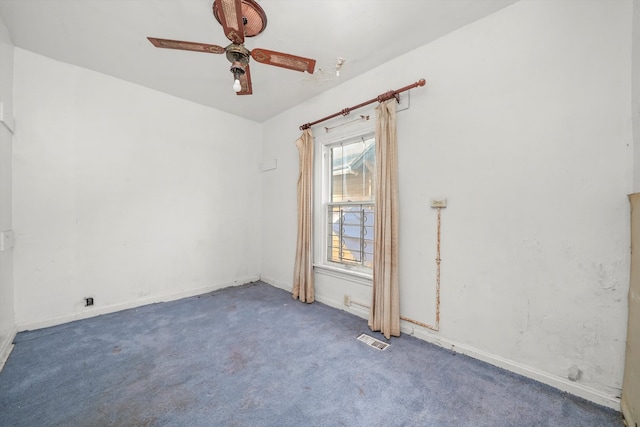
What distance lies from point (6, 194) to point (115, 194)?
2.74 ft

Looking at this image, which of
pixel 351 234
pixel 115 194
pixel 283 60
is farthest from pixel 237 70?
pixel 115 194

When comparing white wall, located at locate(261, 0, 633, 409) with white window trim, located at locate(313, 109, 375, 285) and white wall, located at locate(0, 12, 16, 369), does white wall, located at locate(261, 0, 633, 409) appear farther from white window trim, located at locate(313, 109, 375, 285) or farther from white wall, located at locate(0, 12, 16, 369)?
white wall, located at locate(0, 12, 16, 369)

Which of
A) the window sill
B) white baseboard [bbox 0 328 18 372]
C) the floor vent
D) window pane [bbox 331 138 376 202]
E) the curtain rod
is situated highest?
the curtain rod

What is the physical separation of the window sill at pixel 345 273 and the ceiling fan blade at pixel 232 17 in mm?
2422

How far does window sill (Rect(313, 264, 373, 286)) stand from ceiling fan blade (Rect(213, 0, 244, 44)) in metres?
2.42

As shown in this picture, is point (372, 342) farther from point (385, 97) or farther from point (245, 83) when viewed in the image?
point (245, 83)

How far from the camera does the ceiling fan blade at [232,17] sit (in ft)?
4.13

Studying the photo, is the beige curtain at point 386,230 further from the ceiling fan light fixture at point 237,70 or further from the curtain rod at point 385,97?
the ceiling fan light fixture at point 237,70

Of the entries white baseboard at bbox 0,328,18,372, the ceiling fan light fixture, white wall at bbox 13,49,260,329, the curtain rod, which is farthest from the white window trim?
white baseboard at bbox 0,328,18,372

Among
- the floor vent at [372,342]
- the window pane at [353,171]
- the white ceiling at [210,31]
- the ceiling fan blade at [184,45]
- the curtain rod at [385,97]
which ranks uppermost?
the white ceiling at [210,31]

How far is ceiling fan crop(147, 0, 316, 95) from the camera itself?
1.40 m

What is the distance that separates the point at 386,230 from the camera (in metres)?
2.41

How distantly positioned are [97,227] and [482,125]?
13.6 ft

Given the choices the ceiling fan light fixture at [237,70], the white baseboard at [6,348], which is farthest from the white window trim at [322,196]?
the white baseboard at [6,348]
